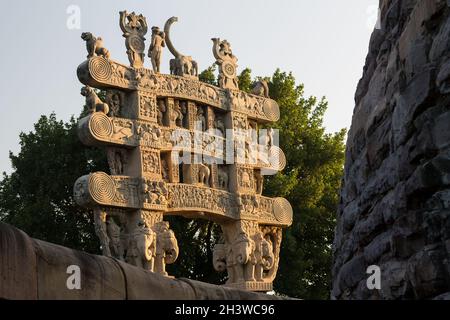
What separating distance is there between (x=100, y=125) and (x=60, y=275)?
11.7 metres

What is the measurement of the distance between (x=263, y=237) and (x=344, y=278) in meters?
12.8

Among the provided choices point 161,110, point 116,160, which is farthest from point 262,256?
point 116,160

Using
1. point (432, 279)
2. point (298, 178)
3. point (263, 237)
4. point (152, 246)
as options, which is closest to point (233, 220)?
point (263, 237)

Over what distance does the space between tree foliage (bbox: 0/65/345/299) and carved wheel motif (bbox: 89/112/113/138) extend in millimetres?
8823

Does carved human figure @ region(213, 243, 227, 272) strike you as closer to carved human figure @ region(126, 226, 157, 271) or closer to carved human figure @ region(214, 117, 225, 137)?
carved human figure @ region(214, 117, 225, 137)

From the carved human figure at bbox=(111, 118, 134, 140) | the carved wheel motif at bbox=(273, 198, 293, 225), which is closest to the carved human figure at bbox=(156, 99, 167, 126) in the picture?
the carved human figure at bbox=(111, 118, 134, 140)

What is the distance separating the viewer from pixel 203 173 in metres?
17.5

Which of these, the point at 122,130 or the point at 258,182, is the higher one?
the point at 122,130

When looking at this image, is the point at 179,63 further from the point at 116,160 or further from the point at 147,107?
the point at 116,160

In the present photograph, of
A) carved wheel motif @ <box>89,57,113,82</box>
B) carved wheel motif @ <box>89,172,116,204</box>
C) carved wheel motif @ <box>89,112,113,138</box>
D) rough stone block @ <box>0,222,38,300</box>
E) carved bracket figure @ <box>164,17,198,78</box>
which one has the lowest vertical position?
rough stone block @ <box>0,222,38,300</box>

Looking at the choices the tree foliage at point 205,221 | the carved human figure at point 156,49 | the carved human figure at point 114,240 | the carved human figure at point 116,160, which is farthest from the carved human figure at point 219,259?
the tree foliage at point 205,221

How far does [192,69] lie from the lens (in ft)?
Result: 58.6

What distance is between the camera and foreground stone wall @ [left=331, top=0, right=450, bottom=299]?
417 centimetres

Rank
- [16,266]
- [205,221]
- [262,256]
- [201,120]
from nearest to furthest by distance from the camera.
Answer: [16,266], [201,120], [262,256], [205,221]
